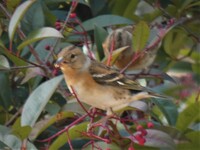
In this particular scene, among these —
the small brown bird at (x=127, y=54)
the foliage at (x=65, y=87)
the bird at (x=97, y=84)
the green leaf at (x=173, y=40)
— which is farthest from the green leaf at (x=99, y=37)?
the green leaf at (x=173, y=40)

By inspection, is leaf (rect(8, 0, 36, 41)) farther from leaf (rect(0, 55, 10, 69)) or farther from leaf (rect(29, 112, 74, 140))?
leaf (rect(29, 112, 74, 140))

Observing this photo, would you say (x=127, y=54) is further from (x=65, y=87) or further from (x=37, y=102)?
(x=37, y=102)

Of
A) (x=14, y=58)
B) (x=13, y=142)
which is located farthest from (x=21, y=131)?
(x=14, y=58)

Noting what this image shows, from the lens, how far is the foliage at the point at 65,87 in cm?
179

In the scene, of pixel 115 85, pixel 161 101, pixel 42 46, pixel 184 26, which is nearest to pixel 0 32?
pixel 42 46

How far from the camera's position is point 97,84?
1.86m

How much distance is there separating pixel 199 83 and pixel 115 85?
4.47 ft

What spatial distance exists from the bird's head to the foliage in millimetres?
48

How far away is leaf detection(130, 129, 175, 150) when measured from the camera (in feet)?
5.75

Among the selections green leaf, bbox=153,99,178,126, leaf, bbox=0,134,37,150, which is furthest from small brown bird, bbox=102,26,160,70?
leaf, bbox=0,134,37,150

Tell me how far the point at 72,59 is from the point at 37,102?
163mm

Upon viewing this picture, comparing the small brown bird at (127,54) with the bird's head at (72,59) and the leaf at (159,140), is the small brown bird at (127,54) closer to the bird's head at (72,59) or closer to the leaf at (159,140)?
the bird's head at (72,59)

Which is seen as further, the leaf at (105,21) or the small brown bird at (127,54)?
the small brown bird at (127,54)

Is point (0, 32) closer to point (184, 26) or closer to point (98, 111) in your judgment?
point (98, 111)
